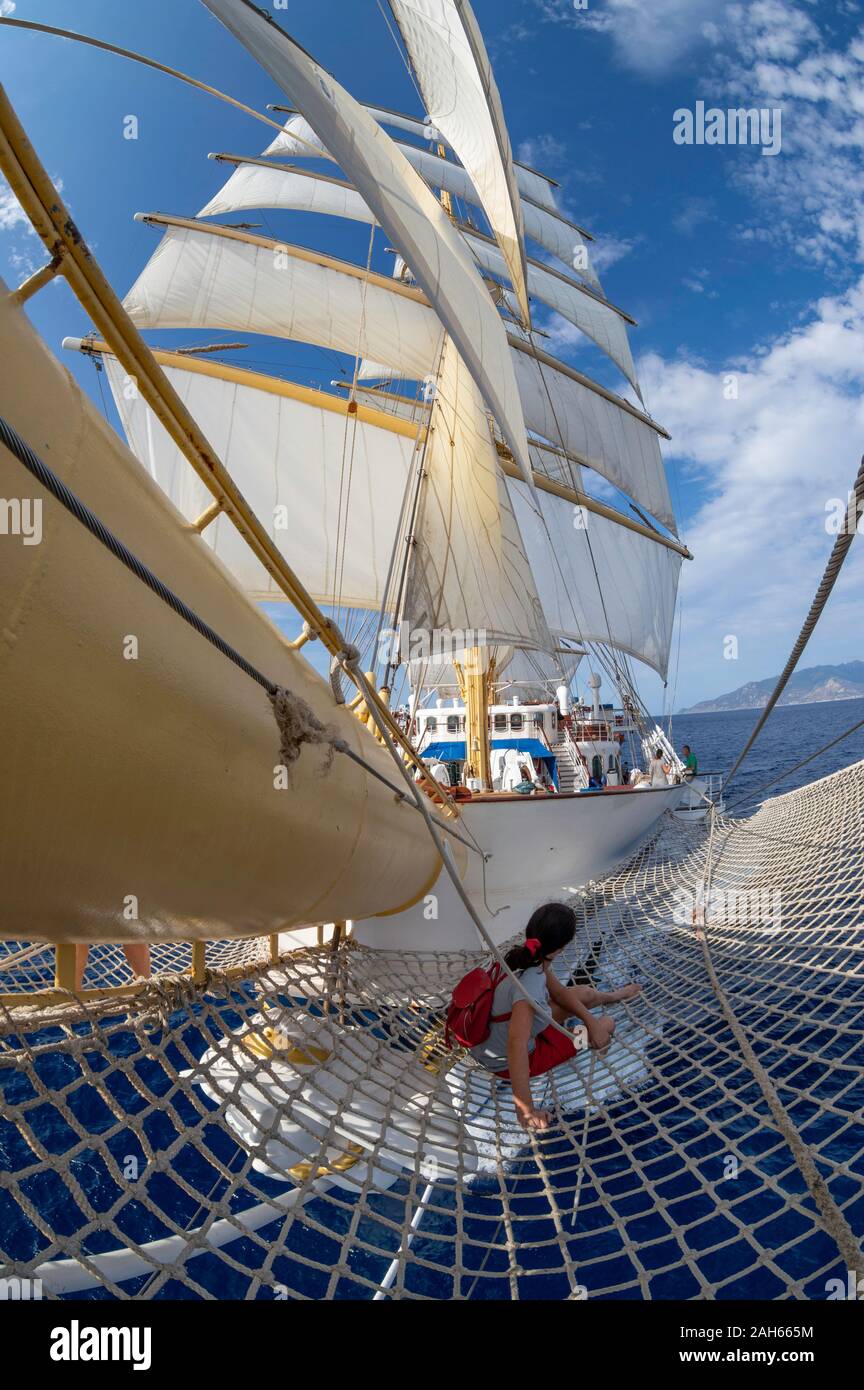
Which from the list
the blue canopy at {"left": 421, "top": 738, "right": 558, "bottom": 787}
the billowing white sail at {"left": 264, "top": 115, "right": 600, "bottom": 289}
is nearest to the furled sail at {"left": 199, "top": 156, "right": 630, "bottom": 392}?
the billowing white sail at {"left": 264, "top": 115, "right": 600, "bottom": 289}

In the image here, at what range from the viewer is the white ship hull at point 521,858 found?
7.67 meters

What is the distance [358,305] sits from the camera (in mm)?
17797

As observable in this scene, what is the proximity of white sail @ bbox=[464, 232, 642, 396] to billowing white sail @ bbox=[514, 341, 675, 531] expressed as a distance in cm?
366

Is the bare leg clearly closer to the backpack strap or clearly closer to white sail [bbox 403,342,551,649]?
the backpack strap

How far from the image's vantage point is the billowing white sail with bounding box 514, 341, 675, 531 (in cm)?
2242

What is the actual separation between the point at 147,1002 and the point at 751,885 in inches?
228

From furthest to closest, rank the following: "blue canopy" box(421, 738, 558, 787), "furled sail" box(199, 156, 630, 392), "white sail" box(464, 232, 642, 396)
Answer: "white sail" box(464, 232, 642, 396)
"furled sail" box(199, 156, 630, 392)
"blue canopy" box(421, 738, 558, 787)

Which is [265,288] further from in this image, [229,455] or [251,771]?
[251,771]

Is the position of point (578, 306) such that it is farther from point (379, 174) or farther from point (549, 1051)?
point (549, 1051)

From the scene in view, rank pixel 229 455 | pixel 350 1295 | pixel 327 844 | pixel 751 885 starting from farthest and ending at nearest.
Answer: pixel 229 455 → pixel 751 885 → pixel 350 1295 → pixel 327 844

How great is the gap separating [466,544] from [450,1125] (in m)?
7.98

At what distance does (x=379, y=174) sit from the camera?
4324 mm
